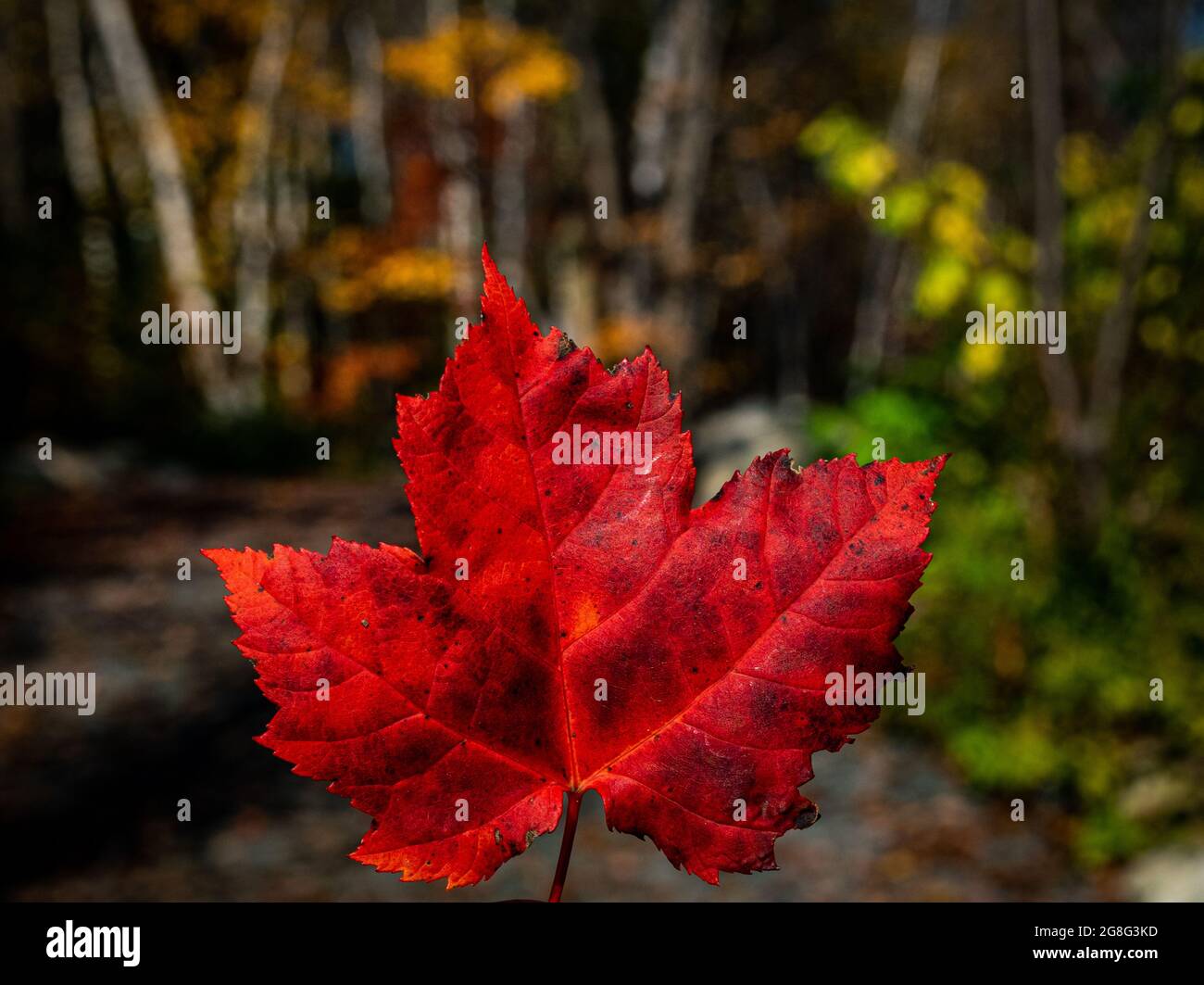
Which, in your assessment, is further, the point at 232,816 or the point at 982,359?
the point at 232,816

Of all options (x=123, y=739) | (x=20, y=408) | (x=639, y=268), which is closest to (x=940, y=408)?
(x=123, y=739)

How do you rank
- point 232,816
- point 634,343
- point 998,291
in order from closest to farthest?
point 998,291 < point 232,816 < point 634,343

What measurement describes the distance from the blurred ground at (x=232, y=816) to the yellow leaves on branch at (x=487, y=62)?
237 inches

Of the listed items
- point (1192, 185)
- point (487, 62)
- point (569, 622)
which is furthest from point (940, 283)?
point (487, 62)

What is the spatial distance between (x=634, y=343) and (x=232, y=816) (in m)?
5.47

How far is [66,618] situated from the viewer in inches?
267

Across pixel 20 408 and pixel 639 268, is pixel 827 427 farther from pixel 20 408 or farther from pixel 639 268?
pixel 20 408

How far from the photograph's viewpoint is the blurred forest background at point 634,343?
429 cm

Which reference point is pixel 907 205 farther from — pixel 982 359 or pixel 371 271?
pixel 371 271

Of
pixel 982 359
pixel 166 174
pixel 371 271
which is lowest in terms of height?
pixel 982 359

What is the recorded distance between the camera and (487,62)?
9773mm

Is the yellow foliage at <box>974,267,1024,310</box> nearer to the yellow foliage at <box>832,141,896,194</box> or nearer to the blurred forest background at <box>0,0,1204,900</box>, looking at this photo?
the blurred forest background at <box>0,0,1204,900</box>

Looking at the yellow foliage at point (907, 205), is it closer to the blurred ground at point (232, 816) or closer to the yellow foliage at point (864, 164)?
the yellow foliage at point (864, 164)

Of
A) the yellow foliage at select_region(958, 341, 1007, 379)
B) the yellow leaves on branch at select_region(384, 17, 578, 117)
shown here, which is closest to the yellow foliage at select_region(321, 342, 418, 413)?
the yellow leaves on branch at select_region(384, 17, 578, 117)
